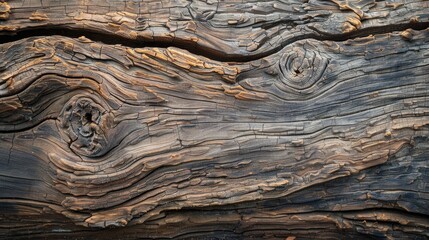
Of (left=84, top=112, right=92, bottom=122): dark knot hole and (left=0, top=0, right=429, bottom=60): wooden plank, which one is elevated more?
(left=0, top=0, right=429, bottom=60): wooden plank

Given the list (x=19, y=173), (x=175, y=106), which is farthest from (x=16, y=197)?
(x=175, y=106)

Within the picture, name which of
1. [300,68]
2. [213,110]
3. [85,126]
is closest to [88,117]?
[85,126]

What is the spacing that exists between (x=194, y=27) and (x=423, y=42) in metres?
1.35

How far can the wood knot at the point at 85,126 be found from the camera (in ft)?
9.57

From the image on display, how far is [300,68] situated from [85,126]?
1.28 m

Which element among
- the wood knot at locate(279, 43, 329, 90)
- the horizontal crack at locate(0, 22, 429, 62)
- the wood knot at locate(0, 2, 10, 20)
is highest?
the wood knot at locate(0, 2, 10, 20)

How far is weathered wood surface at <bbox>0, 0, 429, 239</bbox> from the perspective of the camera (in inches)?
116

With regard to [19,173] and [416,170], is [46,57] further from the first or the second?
[416,170]

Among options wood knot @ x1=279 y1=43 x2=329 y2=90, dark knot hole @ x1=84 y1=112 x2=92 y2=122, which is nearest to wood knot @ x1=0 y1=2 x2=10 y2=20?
dark knot hole @ x1=84 y1=112 x2=92 y2=122

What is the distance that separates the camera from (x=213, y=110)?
2986 mm

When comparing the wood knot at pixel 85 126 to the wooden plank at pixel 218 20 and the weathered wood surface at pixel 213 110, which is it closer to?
the weathered wood surface at pixel 213 110

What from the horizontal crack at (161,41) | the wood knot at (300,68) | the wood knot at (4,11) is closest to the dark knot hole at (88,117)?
the horizontal crack at (161,41)

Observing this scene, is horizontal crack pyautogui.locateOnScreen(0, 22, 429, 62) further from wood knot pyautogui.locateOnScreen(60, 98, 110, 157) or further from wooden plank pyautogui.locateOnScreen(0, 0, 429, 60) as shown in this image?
wood knot pyautogui.locateOnScreen(60, 98, 110, 157)

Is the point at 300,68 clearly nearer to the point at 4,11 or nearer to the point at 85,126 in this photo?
the point at 85,126
